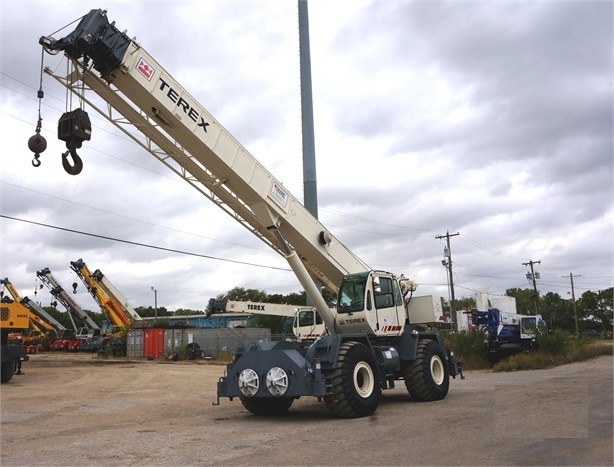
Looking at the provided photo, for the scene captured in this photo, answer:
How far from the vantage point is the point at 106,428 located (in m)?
10.2

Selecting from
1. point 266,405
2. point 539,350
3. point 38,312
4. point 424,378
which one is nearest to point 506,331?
point 539,350

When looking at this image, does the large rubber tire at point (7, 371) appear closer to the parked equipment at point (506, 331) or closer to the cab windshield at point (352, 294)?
the cab windshield at point (352, 294)

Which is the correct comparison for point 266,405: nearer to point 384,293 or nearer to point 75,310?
point 384,293

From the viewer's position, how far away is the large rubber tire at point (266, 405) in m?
11.4

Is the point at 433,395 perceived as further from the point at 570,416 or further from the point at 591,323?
the point at 591,323

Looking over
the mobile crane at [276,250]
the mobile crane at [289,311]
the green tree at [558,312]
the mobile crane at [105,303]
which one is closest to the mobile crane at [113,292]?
the mobile crane at [105,303]

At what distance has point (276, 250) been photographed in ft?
45.0

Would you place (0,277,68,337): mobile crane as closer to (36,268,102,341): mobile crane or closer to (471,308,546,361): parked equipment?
(36,268,102,341): mobile crane

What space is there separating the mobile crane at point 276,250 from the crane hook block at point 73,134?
18mm

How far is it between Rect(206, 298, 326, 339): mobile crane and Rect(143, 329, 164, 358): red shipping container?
1370 cm

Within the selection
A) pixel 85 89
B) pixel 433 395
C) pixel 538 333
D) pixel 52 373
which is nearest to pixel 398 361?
pixel 433 395

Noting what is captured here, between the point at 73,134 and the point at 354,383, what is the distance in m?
6.78

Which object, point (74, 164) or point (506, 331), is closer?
point (74, 164)

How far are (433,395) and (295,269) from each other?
14.1 feet
